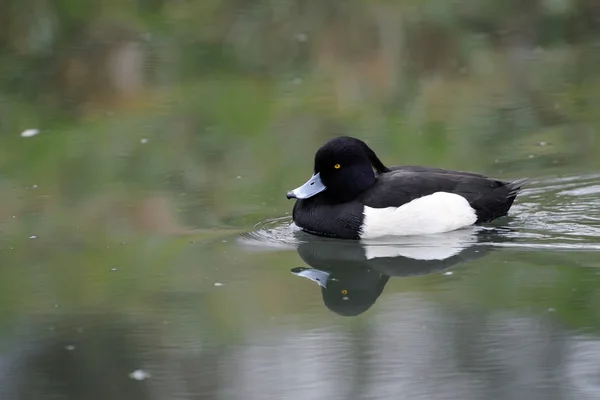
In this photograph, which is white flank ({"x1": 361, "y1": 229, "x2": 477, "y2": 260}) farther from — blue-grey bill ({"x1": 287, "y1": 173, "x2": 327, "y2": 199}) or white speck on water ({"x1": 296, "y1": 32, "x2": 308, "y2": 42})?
white speck on water ({"x1": 296, "y1": 32, "x2": 308, "y2": 42})

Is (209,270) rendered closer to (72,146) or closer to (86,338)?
(86,338)

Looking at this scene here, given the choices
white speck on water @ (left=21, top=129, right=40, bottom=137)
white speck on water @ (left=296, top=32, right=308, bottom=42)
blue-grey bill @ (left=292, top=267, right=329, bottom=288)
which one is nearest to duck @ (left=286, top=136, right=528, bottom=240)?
blue-grey bill @ (left=292, top=267, right=329, bottom=288)

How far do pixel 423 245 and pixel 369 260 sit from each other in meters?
0.45

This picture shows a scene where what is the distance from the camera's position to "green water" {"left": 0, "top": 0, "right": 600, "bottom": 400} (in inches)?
224

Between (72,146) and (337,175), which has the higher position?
(337,175)

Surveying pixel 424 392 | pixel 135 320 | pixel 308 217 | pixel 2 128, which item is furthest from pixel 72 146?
pixel 424 392

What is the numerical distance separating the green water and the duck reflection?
0.07ft

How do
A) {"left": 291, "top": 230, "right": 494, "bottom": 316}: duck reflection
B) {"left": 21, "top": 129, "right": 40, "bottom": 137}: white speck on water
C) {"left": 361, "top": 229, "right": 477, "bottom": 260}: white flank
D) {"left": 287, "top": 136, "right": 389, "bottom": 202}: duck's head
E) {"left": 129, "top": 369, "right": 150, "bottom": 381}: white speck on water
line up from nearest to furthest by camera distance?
{"left": 129, "top": 369, "right": 150, "bottom": 381}: white speck on water → {"left": 291, "top": 230, "right": 494, "bottom": 316}: duck reflection → {"left": 361, "top": 229, "right": 477, "bottom": 260}: white flank → {"left": 287, "top": 136, "right": 389, "bottom": 202}: duck's head → {"left": 21, "top": 129, "right": 40, "bottom": 137}: white speck on water

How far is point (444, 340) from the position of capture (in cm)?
585

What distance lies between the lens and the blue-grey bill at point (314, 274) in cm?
701

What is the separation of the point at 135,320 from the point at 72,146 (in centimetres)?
446

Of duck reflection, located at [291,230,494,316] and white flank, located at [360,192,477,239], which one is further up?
white flank, located at [360,192,477,239]

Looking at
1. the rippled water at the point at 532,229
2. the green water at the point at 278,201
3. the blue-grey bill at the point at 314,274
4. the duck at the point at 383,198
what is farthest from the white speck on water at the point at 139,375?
the duck at the point at 383,198

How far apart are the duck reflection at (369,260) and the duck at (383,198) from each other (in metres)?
0.10
